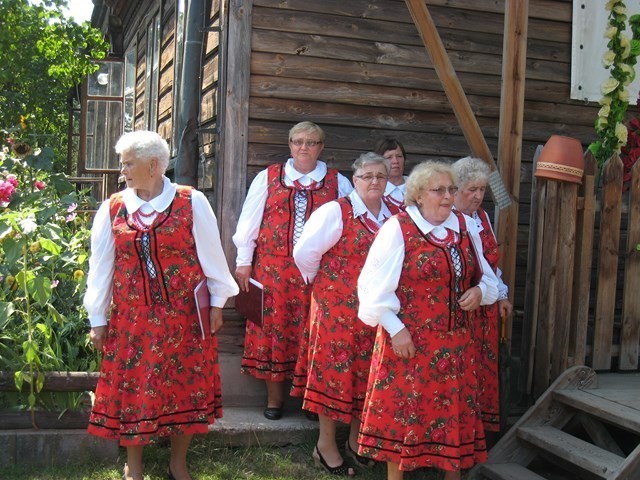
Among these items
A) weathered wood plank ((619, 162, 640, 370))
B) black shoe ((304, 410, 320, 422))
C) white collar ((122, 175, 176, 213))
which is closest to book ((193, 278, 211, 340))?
white collar ((122, 175, 176, 213))

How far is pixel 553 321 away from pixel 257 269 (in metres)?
1.70

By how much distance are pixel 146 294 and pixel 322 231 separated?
1.02 metres

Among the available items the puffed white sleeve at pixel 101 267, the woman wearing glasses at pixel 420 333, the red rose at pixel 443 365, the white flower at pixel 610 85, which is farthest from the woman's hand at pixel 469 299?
the white flower at pixel 610 85

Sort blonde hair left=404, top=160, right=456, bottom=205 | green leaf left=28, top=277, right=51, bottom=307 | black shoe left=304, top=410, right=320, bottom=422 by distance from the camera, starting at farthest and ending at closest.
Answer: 1. black shoe left=304, top=410, right=320, bottom=422
2. green leaf left=28, top=277, right=51, bottom=307
3. blonde hair left=404, top=160, right=456, bottom=205

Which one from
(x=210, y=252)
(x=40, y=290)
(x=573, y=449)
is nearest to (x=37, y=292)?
(x=40, y=290)

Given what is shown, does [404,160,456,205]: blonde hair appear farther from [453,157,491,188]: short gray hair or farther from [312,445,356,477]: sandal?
[312,445,356,477]: sandal

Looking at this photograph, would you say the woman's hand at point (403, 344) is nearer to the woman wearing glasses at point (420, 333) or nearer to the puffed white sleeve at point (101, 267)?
the woman wearing glasses at point (420, 333)

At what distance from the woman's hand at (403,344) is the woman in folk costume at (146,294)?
88 cm

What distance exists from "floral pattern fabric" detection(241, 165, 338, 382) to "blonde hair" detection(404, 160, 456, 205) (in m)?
1.15

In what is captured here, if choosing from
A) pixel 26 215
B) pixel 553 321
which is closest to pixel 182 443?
pixel 26 215

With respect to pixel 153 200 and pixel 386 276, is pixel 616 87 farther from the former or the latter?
pixel 153 200

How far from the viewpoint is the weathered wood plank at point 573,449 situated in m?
3.70

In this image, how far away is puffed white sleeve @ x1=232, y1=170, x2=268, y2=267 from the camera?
15.8 ft

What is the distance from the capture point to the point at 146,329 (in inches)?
146
